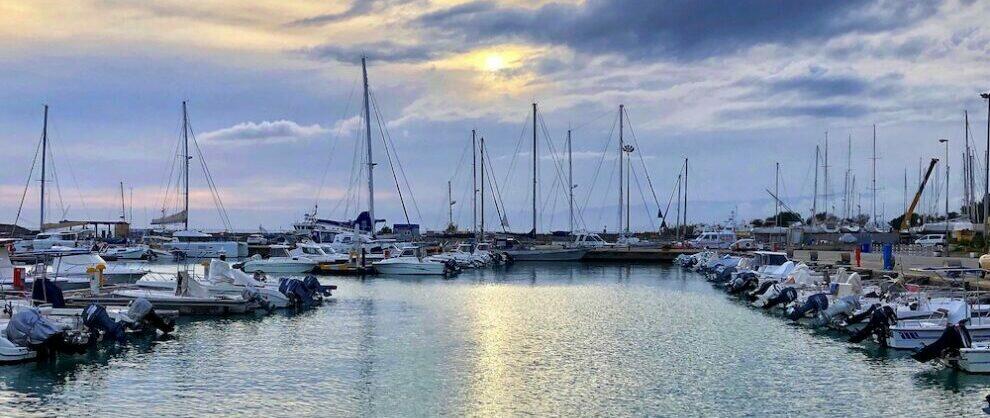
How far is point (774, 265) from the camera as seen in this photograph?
56844 millimetres

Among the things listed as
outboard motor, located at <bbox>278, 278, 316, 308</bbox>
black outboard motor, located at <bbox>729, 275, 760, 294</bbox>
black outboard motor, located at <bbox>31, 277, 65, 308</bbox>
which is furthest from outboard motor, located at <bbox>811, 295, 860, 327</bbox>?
black outboard motor, located at <bbox>31, 277, 65, 308</bbox>

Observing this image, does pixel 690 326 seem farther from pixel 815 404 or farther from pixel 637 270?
pixel 637 270

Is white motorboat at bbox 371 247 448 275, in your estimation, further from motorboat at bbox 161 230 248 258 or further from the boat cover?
the boat cover

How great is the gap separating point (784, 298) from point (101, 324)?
27.1 meters

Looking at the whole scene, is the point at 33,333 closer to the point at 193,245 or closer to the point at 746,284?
the point at 746,284

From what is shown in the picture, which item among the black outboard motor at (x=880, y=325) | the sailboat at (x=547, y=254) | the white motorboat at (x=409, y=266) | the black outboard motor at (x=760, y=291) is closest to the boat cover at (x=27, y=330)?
the black outboard motor at (x=880, y=325)

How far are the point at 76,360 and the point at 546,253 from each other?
6682cm

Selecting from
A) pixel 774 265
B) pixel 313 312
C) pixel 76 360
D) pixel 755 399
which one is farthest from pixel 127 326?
pixel 774 265

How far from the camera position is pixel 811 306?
3778cm

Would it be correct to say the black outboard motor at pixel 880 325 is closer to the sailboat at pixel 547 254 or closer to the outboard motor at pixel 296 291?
the outboard motor at pixel 296 291

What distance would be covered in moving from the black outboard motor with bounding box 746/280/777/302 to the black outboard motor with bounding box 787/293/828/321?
866cm

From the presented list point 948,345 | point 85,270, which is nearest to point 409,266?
point 85,270

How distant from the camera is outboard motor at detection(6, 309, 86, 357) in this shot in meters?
26.0

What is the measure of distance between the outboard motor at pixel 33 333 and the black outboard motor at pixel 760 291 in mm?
31755
